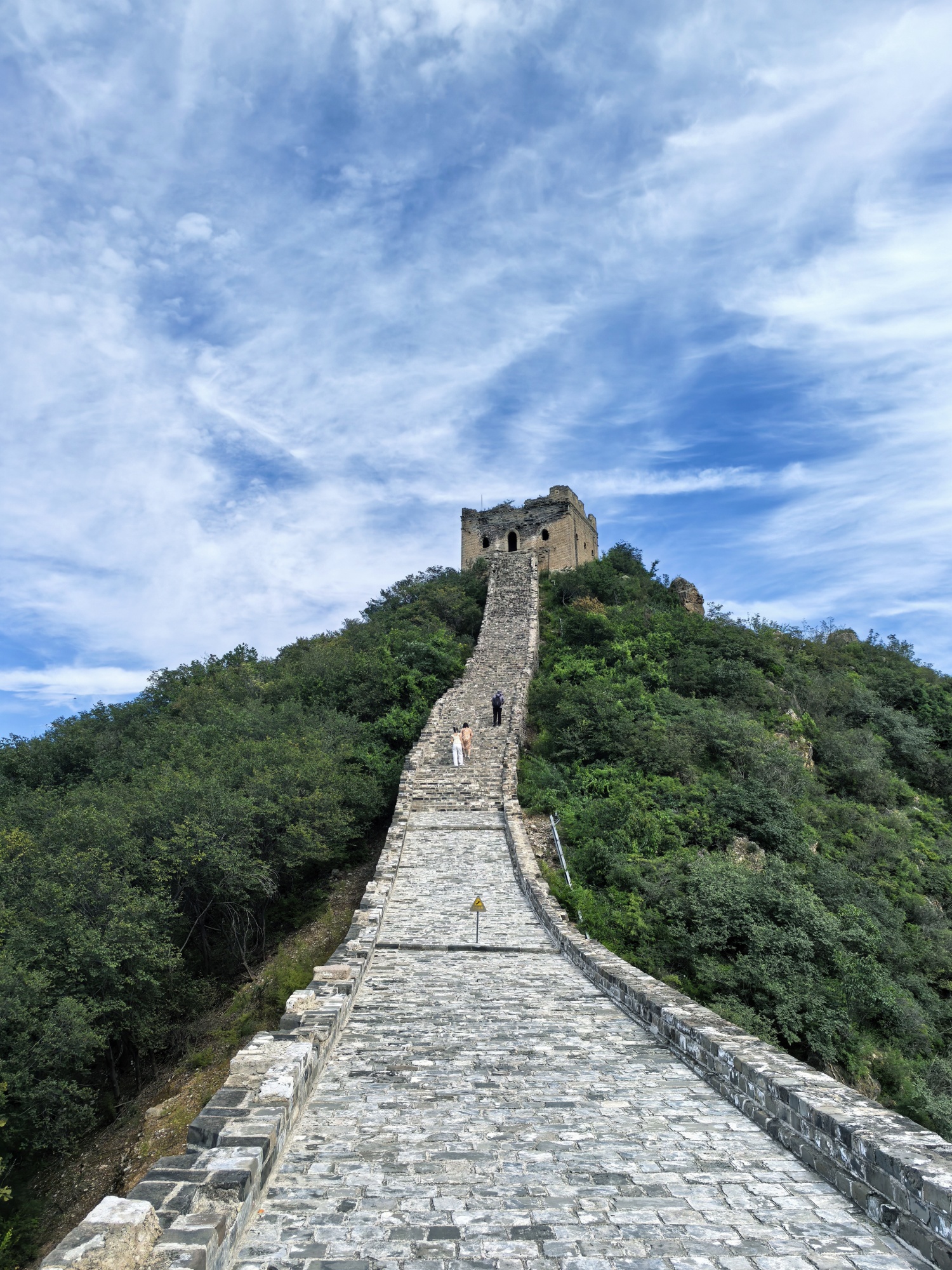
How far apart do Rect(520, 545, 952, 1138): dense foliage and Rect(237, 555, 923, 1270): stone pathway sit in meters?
3.49

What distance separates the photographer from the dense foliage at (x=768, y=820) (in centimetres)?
1054

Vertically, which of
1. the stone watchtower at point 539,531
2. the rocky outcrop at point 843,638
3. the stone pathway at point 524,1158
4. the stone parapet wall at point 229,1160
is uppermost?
the stone watchtower at point 539,531

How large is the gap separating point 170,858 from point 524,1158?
407 inches

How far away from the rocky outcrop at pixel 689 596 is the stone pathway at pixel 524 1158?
23187 millimetres

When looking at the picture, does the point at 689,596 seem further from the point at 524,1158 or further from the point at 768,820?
the point at 524,1158

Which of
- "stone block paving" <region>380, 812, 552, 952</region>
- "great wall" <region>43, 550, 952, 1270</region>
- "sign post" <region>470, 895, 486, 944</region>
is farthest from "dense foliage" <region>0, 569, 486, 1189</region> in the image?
"great wall" <region>43, 550, 952, 1270</region>

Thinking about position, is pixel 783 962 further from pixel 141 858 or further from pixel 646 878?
pixel 141 858

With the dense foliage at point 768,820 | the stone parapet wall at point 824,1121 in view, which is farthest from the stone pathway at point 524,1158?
the dense foliage at point 768,820

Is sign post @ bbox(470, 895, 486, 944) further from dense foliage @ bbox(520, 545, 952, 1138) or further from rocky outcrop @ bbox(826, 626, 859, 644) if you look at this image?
rocky outcrop @ bbox(826, 626, 859, 644)

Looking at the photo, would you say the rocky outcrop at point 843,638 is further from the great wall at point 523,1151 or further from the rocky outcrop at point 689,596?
the great wall at point 523,1151

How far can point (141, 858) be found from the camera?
1306cm

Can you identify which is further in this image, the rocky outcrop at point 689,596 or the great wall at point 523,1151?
the rocky outcrop at point 689,596

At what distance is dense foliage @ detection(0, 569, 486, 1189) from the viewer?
33.5 ft

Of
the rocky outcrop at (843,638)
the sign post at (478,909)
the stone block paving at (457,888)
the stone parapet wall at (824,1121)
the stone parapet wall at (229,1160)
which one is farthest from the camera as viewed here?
the rocky outcrop at (843,638)
